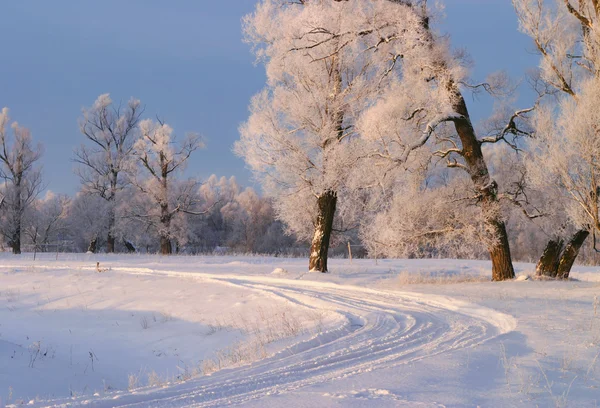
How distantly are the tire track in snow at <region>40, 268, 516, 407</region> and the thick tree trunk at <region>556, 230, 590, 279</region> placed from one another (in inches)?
259

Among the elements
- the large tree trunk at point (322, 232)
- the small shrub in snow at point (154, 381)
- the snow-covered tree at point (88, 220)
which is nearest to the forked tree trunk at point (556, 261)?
the large tree trunk at point (322, 232)

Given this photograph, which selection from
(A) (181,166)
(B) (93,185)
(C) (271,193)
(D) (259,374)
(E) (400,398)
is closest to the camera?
(E) (400,398)

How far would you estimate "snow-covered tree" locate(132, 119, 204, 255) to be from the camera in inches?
1496

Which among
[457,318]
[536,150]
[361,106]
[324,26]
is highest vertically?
[324,26]

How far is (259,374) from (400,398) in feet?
5.60

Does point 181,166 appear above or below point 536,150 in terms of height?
above

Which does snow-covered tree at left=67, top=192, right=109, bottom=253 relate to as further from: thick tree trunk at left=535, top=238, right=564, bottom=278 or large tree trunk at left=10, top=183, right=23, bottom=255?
thick tree trunk at left=535, top=238, right=564, bottom=278

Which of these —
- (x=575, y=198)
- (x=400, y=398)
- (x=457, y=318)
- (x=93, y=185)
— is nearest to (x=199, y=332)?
(x=457, y=318)

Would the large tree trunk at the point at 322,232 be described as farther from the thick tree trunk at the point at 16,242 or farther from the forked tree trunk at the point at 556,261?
the thick tree trunk at the point at 16,242

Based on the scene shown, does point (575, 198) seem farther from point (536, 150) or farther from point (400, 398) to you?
point (400, 398)

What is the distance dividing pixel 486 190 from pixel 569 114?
3.69 meters

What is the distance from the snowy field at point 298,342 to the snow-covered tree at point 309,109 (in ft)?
10.3

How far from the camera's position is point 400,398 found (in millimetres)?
4055

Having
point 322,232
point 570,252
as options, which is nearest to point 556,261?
point 570,252
